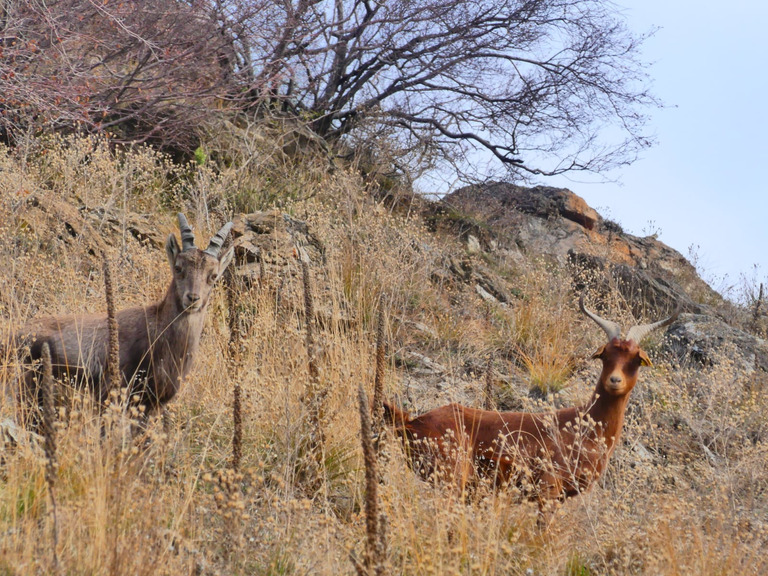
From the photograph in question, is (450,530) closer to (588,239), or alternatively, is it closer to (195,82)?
(195,82)

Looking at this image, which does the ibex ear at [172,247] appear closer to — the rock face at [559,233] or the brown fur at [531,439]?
the brown fur at [531,439]

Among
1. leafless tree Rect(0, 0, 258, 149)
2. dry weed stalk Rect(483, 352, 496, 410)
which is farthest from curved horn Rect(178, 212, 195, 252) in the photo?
leafless tree Rect(0, 0, 258, 149)

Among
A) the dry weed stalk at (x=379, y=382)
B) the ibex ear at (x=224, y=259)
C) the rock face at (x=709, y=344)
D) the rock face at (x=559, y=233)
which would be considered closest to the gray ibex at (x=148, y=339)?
the ibex ear at (x=224, y=259)

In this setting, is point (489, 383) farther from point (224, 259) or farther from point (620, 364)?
point (224, 259)

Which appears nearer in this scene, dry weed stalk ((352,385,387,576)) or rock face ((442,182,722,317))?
dry weed stalk ((352,385,387,576))

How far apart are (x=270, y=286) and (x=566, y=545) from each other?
438 cm

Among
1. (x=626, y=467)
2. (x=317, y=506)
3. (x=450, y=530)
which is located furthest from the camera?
(x=626, y=467)

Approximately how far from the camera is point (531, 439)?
188 inches

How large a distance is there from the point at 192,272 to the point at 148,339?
1.76ft

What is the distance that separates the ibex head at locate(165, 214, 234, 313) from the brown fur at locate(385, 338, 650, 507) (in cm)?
149

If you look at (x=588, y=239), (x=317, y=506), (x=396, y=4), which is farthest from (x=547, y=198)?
(x=317, y=506)

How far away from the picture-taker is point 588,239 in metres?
15.3

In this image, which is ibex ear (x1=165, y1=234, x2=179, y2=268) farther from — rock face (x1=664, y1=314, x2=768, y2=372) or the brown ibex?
rock face (x1=664, y1=314, x2=768, y2=372)

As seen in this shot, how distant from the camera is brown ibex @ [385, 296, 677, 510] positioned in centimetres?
449
